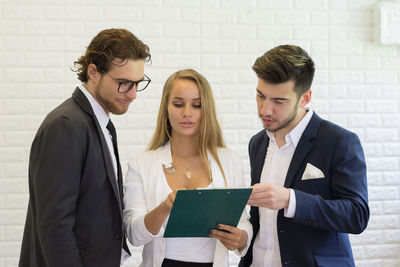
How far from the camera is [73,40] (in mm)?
4027

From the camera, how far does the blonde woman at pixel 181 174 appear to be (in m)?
2.35

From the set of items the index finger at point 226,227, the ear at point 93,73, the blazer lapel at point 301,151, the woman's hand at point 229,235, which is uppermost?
the ear at point 93,73

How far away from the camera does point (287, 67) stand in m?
2.31

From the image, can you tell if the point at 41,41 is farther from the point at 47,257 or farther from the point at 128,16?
the point at 47,257

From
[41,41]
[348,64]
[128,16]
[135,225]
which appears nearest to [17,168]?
[41,41]

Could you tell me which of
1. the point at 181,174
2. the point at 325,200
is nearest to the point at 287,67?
the point at 325,200

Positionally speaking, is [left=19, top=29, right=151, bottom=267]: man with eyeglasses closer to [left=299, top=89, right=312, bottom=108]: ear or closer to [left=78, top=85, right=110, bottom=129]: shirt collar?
[left=78, top=85, right=110, bottom=129]: shirt collar

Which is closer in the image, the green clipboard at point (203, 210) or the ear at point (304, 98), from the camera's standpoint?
the green clipboard at point (203, 210)

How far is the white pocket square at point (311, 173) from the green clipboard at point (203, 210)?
349 mm

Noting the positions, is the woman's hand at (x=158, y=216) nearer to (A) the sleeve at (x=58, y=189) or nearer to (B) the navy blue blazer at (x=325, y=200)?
(A) the sleeve at (x=58, y=189)

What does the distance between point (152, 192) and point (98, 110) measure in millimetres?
514

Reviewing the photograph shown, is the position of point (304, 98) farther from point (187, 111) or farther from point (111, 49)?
point (111, 49)

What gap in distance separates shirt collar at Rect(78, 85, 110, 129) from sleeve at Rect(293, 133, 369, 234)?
3.16 feet

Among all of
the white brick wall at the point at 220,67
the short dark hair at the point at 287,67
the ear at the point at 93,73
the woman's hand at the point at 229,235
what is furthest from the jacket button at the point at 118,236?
the white brick wall at the point at 220,67
